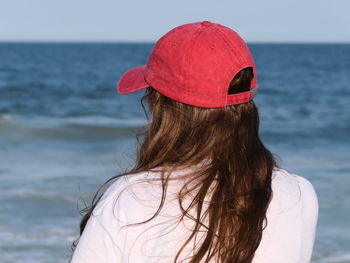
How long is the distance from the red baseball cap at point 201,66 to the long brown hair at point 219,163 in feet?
0.06

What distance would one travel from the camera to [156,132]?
139 cm

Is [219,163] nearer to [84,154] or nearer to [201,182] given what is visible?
[201,182]

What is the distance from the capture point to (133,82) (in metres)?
1.47

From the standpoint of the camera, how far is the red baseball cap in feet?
→ 4.50

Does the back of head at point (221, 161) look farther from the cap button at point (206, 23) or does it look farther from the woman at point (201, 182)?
the cap button at point (206, 23)

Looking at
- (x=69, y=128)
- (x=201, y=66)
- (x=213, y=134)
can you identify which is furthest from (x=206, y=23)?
(x=69, y=128)

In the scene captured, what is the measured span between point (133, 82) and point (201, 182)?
28cm

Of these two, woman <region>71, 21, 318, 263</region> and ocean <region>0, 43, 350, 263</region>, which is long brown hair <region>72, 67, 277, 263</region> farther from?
ocean <region>0, 43, 350, 263</region>

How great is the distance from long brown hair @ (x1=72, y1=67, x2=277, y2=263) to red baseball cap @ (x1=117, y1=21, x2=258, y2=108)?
2 cm

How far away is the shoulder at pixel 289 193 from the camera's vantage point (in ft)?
4.54

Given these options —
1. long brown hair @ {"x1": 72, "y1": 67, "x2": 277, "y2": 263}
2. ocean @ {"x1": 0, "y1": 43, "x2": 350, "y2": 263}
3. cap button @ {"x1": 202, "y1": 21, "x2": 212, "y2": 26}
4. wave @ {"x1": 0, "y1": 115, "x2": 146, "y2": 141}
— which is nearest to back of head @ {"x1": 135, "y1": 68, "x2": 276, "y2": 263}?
long brown hair @ {"x1": 72, "y1": 67, "x2": 277, "y2": 263}

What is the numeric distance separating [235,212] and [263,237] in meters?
0.08

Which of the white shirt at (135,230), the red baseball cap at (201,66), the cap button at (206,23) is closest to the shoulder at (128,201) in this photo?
the white shirt at (135,230)

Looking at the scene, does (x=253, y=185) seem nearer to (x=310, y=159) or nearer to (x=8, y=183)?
(x=8, y=183)
